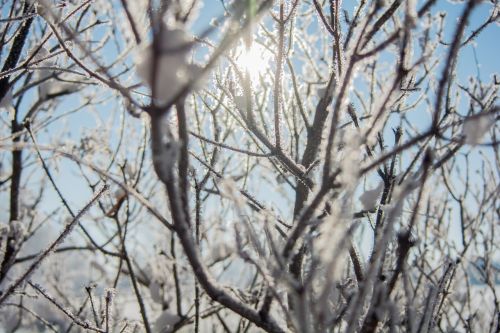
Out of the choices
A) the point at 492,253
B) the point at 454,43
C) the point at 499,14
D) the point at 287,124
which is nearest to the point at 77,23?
the point at 287,124

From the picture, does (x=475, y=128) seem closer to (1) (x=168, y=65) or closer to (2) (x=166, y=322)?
(1) (x=168, y=65)

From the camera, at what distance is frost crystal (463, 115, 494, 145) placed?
2.36ft

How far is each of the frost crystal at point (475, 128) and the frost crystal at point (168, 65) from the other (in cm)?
48

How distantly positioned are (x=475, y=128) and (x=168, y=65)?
0.51 meters

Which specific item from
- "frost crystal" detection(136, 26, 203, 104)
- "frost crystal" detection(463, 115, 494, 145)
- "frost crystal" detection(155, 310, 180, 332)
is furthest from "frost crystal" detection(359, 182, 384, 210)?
"frost crystal" detection(155, 310, 180, 332)

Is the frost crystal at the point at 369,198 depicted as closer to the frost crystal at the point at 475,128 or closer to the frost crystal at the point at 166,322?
the frost crystal at the point at 475,128

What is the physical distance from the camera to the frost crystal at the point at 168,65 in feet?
1.79

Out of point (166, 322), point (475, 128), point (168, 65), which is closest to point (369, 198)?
point (475, 128)

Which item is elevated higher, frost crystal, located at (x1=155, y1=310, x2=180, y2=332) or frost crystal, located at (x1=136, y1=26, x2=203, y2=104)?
frost crystal, located at (x1=155, y1=310, x2=180, y2=332)

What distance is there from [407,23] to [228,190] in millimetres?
437

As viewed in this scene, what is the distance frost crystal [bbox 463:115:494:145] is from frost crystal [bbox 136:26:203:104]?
1.56 feet

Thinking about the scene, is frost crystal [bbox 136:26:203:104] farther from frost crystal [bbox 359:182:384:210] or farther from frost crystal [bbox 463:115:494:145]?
frost crystal [bbox 359:182:384:210]

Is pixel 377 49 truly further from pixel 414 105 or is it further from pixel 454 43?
pixel 414 105

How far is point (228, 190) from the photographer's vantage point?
0.73 meters
